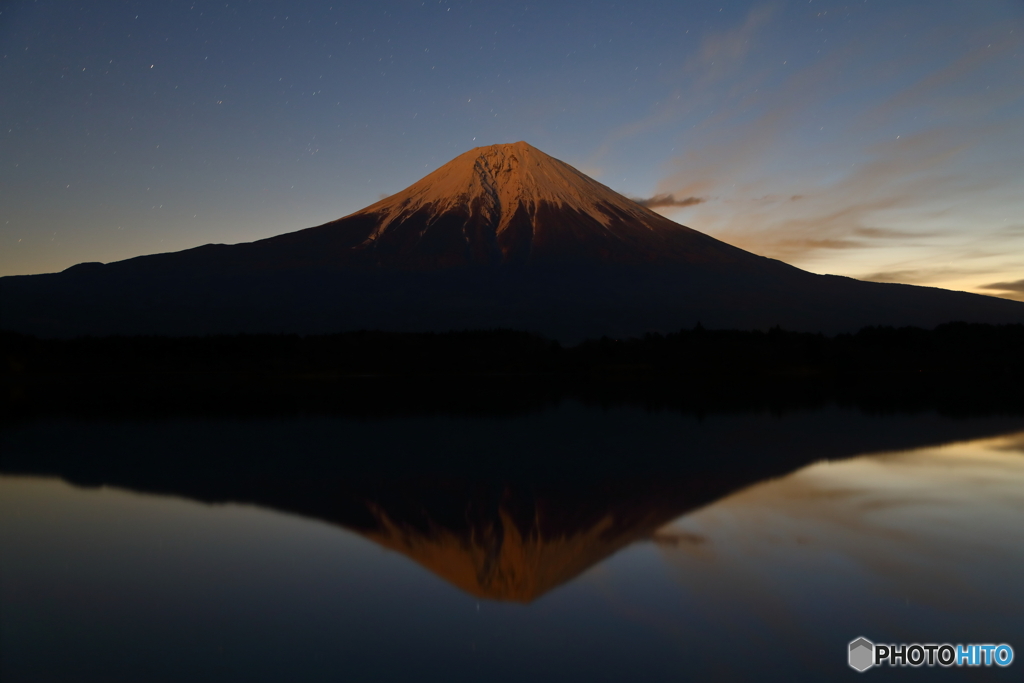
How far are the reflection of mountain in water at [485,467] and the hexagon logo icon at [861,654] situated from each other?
8.40ft

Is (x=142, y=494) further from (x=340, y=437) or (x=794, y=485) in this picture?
(x=794, y=485)

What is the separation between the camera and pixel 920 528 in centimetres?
880

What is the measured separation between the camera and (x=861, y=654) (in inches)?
207

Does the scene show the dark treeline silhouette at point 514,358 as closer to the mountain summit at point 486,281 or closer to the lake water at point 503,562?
the mountain summit at point 486,281

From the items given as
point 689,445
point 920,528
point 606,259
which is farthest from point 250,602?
point 606,259

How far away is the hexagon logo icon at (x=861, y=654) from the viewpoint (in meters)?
5.10

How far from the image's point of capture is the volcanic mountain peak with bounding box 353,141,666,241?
100188mm

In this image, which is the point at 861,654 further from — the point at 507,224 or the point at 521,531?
the point at 507,224

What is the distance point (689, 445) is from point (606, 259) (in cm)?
7152

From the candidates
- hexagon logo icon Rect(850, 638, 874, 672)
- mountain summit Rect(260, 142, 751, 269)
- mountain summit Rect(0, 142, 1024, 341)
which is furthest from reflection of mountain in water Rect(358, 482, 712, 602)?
mountain summit Rect(260, 142, 751, 269)

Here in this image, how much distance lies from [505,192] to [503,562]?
332 feet

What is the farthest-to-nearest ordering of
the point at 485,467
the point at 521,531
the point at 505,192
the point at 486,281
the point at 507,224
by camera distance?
1. the point at 505,192
2. the point at 507,224
3. the point at 486,281
4. the point at 485,467
5. the point at 521,531

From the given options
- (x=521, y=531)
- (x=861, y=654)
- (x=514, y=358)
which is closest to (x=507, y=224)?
(x=514, y=358)

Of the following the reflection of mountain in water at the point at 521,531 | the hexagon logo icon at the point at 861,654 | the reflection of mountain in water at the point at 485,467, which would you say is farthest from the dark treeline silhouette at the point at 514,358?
the hexagon logo icon at the point at 861,654
